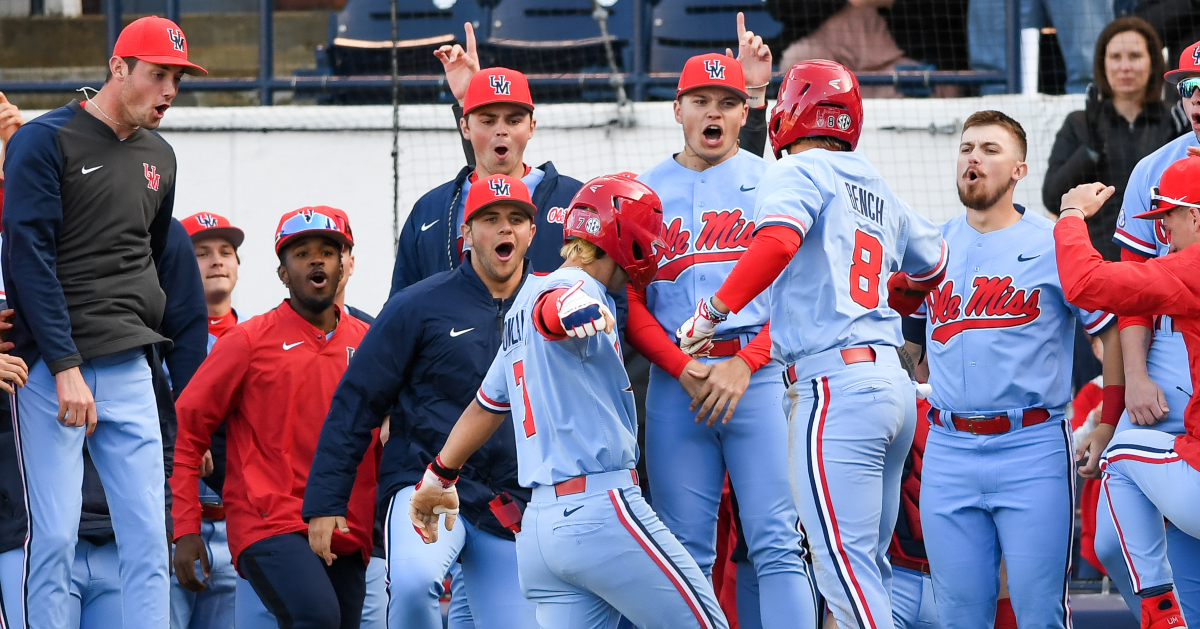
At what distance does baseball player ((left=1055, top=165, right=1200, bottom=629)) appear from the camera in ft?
14.5

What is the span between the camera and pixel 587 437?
369 centimetres

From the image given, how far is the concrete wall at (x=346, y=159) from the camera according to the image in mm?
8758

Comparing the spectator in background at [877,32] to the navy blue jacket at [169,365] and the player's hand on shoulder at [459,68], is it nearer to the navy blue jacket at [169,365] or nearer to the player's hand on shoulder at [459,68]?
the player's hand on shoulder at [459,68]

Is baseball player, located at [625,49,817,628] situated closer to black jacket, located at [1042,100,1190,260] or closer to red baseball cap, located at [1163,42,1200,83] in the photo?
red baseball cap, located at [1163,42,1200,83]

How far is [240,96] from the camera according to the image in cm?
971

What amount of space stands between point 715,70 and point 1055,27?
14.6 feet

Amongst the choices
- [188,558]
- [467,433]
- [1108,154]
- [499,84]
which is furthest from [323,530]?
[1108,154]

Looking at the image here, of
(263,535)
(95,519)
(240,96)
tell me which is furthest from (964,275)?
(240,96)

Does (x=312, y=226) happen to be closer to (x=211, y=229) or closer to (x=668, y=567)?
(x=211, y=229)

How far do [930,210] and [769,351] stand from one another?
439 centimetres

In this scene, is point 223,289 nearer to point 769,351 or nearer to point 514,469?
point 514,469

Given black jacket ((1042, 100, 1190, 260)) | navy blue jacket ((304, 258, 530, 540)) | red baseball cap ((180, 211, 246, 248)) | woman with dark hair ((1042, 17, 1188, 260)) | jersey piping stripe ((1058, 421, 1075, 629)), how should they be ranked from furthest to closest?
1. black jacket ((1042, 100, 1190, 260))
2. woman with dark hair ((1042, 17, 1188, 260))
3. red baseball cap ((180, 211, 246, 248))
4. navy blue jacket ((304, 258, 530, 540))
5. jersey piping stripe ((1058, 421, 1075, 629))

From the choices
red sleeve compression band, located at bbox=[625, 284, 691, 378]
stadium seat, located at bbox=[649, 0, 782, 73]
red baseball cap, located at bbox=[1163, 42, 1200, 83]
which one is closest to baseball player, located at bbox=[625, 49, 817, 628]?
red sleeve compression band, located at bbox=[625, 284, 691, 378]

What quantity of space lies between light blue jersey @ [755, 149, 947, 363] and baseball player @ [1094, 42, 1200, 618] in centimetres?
123
